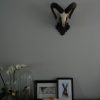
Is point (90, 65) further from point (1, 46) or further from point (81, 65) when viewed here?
point (1, 46)

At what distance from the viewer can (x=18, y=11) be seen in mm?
2230

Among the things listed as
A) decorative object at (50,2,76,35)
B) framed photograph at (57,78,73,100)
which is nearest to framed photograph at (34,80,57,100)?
framed photograph at (57,78,73,100)

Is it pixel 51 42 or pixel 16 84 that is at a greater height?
pixel 51 42

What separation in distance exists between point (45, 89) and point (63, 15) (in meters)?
0.79

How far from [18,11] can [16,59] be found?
20.5 inches

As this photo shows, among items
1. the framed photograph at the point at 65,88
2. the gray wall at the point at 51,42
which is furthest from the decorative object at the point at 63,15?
the framed photograph at the point at 65,88

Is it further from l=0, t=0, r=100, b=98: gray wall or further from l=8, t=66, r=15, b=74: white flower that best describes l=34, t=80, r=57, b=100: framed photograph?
l=8, t=66, r=15, b=74: white flower

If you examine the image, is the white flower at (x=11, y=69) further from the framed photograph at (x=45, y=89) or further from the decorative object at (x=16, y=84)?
the framed photograph at (x=45, y=89)

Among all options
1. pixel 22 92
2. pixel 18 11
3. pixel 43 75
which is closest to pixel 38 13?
pixel 18 11

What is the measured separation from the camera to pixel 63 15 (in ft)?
6.79

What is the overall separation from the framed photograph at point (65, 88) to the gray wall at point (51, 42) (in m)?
0.06

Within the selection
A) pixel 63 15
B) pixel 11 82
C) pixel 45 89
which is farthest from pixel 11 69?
pixel 63 15

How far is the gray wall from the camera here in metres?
2.18

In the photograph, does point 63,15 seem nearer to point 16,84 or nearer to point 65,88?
point 65,88
